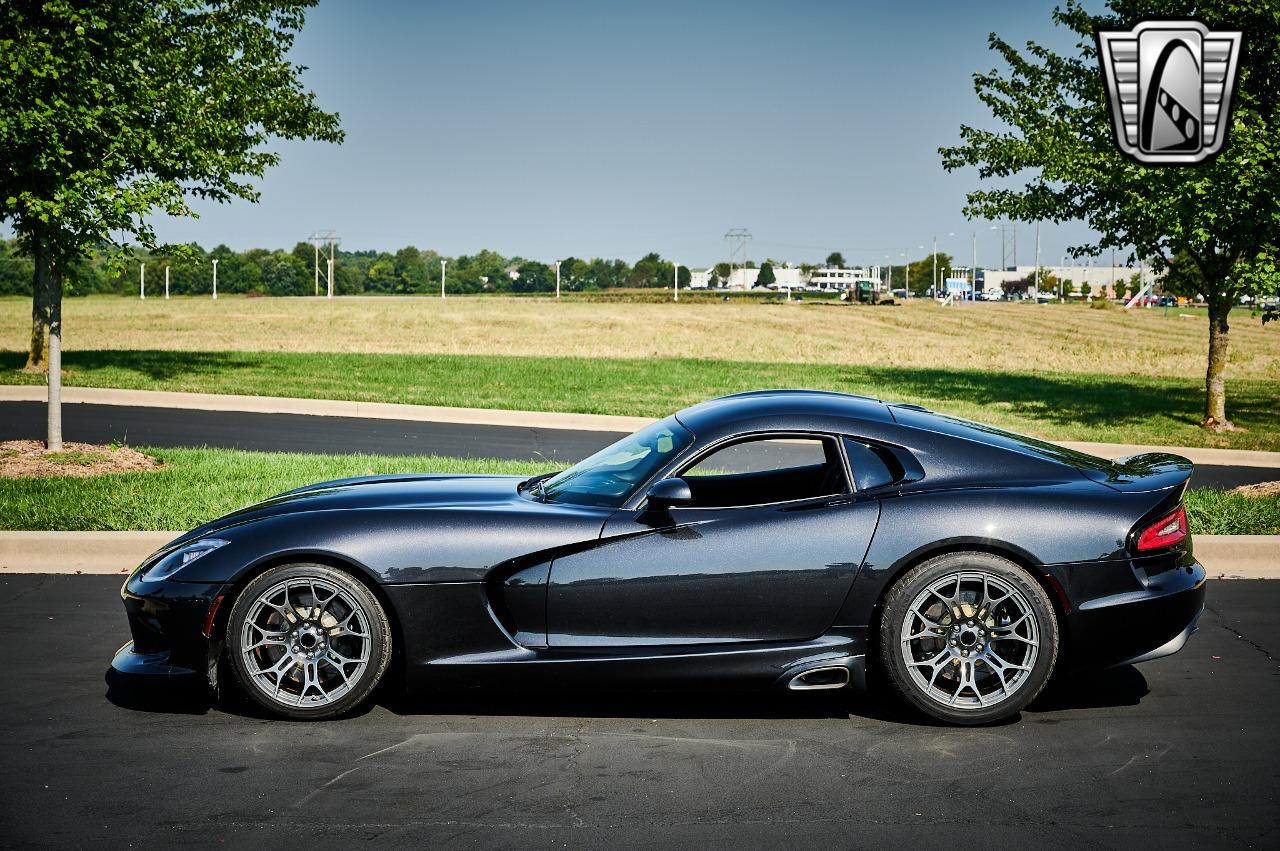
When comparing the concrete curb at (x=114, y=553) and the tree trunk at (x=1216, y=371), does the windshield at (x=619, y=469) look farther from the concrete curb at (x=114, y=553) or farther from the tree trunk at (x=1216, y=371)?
the tree trunk at (x=1216, y=371)

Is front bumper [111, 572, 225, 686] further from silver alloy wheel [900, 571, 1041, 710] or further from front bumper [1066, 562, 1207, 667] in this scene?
front bumper [1066, 562, 1207, 667]

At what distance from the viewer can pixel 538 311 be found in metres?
76.8

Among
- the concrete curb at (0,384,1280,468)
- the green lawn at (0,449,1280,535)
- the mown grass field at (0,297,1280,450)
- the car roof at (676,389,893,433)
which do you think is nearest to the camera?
the car roof at (676,389,893,433)

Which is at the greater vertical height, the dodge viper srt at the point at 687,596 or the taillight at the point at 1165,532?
the taillight at the point at 1165,532

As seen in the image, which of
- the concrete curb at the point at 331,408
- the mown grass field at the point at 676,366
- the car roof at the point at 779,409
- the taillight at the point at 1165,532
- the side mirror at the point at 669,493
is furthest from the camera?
the mown grass field at the point at 676,366

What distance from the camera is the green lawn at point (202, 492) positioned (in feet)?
30.4

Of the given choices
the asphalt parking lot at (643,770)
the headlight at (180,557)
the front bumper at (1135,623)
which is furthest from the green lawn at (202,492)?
the front bumper at (1135,623)

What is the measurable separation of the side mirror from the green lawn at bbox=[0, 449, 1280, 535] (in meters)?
5.15

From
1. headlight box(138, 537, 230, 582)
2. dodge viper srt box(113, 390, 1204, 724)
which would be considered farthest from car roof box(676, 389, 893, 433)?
headlight box(138, 537, 230, 582)

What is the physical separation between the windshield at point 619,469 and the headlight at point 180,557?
146 centimetres

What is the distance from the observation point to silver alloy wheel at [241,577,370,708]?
518 centimetres

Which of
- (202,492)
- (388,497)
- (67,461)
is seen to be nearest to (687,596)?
(388,497)

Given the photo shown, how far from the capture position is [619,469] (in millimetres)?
5699

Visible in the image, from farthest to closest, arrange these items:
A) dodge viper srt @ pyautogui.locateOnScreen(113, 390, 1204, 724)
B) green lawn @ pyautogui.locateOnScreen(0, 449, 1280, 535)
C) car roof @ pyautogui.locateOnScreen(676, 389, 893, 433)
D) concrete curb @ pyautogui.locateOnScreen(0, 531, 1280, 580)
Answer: green lawn @ pyautogui.locateOnScreen(0, 449, 1280, 535)
concrete curb @ pyautogui.locateOnScreen(0, 531, 1280, 580)
car roof @ pyautogui.locateOnScreen(676, 389, 893, 433)
dodge viper srt @ pyautogui.locateOnScreen(113, 390, 1204, 724)
